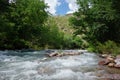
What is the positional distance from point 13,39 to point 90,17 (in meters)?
12.8

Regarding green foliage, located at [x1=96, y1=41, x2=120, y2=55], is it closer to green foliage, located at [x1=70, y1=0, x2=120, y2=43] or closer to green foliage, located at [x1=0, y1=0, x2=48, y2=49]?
green foliage, located at [x1=70, y1=0, x2=120, y2=43]

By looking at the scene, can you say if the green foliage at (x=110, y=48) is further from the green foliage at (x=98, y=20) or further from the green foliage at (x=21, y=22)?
the green foliage at (x=21, y=22)

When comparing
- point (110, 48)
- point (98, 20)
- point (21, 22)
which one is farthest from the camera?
point (21, 22)

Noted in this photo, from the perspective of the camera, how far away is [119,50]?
26141mm

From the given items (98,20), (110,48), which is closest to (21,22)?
(98,20)

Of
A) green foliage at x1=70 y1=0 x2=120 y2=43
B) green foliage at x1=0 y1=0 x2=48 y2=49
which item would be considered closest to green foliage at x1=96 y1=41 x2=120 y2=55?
green foliage at x1=70 y1=0 x2=120 y2=43

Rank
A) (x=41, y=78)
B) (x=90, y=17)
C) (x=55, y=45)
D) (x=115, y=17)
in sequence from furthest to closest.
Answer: (x=55, y=45)
(x=90, y=17)
(x=115, y=17)
(x=41, y=78)

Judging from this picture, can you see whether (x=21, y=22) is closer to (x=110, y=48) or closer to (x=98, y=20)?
(x=98, y=20)

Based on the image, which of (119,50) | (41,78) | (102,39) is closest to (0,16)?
(102,39)

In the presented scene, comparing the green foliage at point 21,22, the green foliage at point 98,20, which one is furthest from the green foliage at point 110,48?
the green foliage at point 21,22

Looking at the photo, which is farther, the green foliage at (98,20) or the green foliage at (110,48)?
the green foliage at (98,20)

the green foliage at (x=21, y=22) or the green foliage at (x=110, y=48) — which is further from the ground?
the green foliage at (x=21, y=22)

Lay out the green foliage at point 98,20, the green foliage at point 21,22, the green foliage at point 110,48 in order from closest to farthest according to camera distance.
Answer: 1. the green foliage at point 110,48
2. the green foliage at point 98,20
3. the green foliage at point 21,22

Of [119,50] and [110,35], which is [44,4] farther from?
[119,50]
